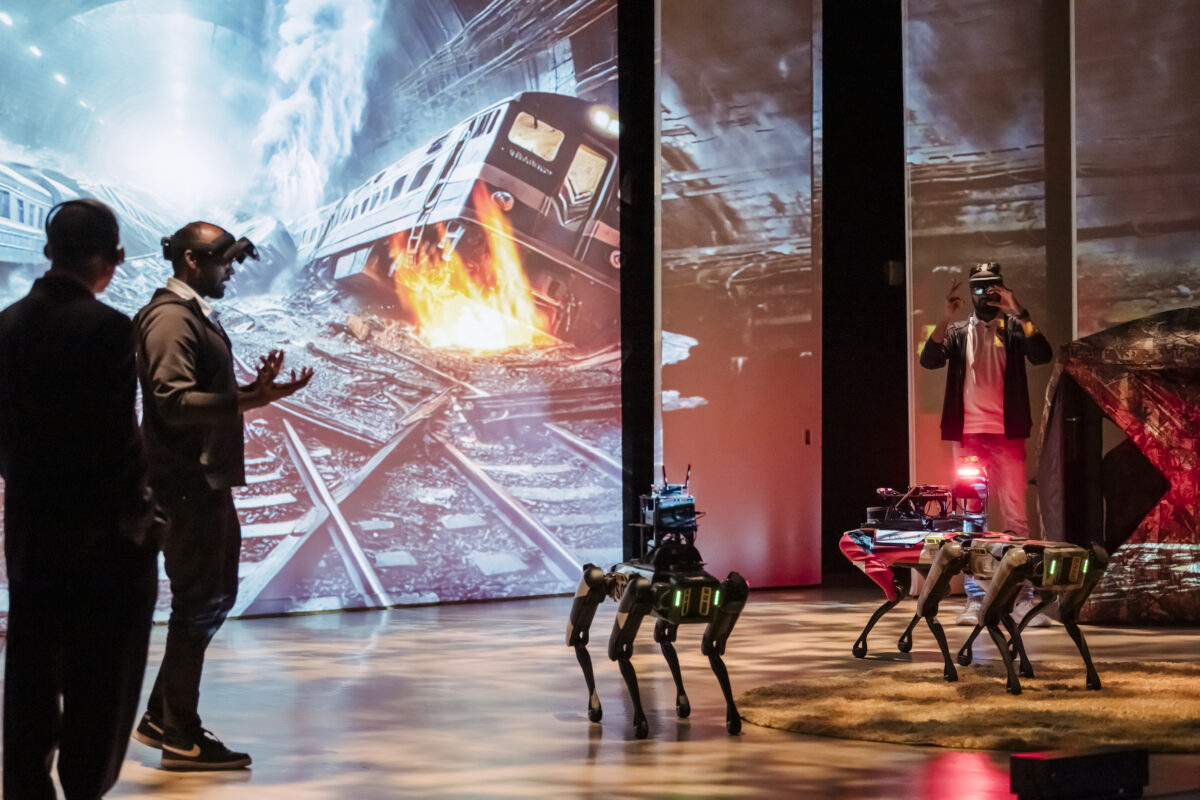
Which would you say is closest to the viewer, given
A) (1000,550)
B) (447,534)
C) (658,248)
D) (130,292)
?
(1000,550)

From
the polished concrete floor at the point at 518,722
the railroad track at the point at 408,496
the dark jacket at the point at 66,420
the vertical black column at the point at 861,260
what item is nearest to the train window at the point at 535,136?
the railroad track at the point at 408,496

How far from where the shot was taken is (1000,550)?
4.49m

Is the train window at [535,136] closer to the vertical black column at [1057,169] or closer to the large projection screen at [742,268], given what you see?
the large projection screen at [742,268]

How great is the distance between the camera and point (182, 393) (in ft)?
10.6

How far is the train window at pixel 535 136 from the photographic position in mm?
7613

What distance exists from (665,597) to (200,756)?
1.29 m

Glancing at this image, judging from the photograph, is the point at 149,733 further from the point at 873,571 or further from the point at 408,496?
the point at 408,496

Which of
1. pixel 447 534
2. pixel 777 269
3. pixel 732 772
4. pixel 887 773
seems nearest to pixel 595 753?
pixel 732 772

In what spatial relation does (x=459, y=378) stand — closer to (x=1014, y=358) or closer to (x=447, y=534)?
(x=447, y=534)

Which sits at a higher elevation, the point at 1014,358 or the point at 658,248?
the point at 658,248

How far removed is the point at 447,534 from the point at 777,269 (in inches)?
101

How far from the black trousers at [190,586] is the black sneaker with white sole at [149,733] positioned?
151 millimetres

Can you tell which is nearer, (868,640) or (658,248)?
(868,640)

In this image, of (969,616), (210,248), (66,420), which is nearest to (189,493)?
(210,248)
